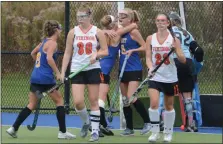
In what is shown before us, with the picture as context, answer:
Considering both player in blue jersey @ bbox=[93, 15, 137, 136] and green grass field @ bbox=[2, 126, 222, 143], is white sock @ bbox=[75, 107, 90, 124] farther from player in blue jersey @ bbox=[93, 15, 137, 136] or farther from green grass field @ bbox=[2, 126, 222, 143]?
player in blue jersey @ bbox=[93, 15, 137, 136]

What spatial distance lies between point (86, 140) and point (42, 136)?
88 centimetres

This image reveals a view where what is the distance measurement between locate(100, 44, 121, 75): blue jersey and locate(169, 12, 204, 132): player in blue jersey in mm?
971

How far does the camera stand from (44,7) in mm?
21422

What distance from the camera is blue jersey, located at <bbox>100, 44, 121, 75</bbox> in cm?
1141

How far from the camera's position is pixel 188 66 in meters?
11.9

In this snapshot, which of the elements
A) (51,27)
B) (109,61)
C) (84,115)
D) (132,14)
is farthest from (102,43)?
(132,14)

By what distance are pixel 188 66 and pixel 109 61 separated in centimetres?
125

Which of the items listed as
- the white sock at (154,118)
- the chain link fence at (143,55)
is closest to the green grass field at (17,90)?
the chain link fence at (143,55)

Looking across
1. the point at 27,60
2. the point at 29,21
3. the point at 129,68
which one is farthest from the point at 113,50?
the point at 29,21

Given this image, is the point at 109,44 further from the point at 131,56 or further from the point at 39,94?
the point at 39,94

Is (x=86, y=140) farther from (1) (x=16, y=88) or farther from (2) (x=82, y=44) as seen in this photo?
(1) (x=16, y=88)

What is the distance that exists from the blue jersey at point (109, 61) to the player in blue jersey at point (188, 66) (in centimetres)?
97

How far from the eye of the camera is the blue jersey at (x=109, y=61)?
37.4 ft

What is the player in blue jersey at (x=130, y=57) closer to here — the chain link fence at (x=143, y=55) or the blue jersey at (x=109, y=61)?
the blue jersey at (x=109, y=61)
